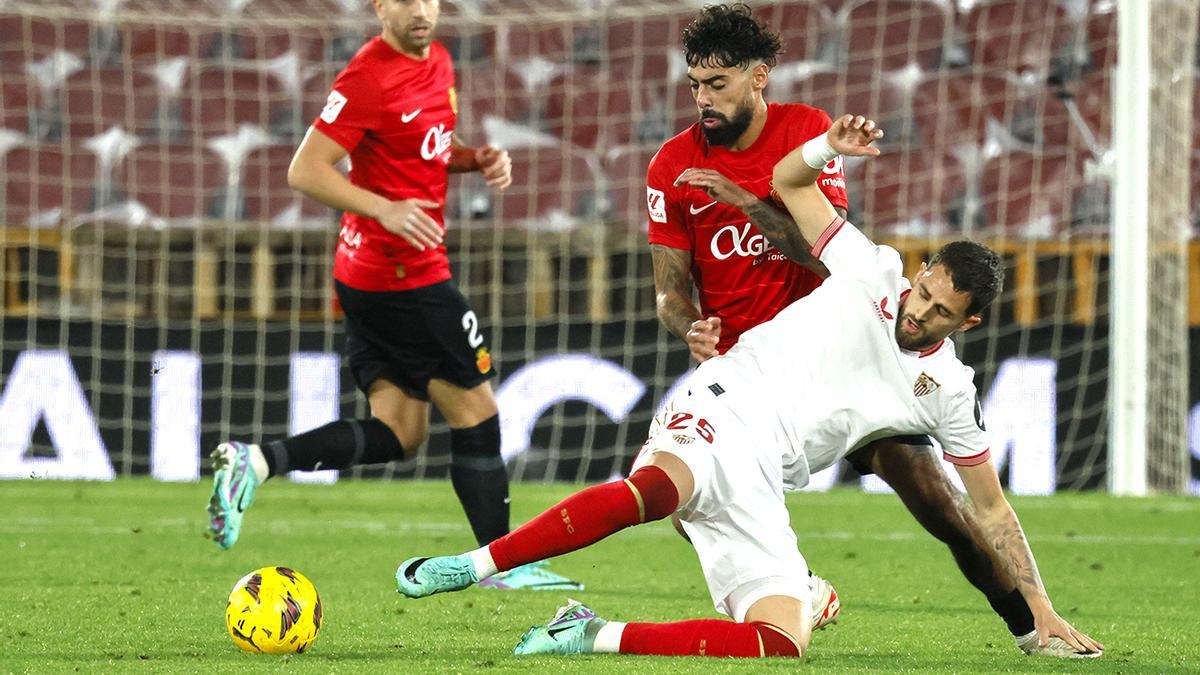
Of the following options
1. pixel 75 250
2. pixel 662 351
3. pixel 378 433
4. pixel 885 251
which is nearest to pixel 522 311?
pixel 662 351

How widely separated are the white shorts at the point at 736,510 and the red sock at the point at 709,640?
0.11m

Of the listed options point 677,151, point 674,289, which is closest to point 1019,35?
point 677,151

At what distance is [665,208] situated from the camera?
15.8 feet

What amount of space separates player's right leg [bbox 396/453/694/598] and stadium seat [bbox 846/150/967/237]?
7790 mm

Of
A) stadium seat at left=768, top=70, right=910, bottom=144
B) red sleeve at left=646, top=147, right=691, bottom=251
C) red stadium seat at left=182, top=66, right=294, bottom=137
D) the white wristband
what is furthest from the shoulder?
red stadium seat at left=182, top=66, right=294, bottom=137

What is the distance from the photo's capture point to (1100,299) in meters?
10.8

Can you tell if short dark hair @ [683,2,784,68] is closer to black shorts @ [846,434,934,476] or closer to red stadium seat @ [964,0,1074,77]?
black shorts @ [846,434,934,476]

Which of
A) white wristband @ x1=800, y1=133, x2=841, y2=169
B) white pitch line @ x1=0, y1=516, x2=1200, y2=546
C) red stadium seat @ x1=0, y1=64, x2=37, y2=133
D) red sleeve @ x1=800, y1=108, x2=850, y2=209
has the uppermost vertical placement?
red stadium seat @ x1=0, y1=64, x2=37, y2=133

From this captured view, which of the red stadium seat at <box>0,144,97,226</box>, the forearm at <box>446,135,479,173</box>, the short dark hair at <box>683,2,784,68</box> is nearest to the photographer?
the short dark hair at <box>683,2,784,68</box>

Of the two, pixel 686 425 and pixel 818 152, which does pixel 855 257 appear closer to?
pixel 818 152

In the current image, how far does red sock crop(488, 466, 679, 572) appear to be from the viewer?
3799 mm

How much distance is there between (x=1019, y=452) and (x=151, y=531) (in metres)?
5.04

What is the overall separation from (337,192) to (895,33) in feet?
25.4

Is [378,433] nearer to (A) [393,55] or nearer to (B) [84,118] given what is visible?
(A) [393,55]
